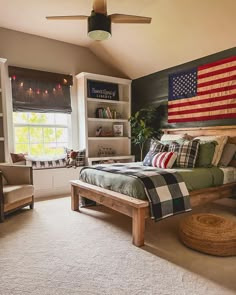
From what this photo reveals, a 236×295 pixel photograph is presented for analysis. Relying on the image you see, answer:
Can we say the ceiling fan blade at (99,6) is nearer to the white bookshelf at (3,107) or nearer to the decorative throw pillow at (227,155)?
the white bookshelf at (3,107)

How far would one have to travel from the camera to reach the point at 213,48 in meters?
3.58

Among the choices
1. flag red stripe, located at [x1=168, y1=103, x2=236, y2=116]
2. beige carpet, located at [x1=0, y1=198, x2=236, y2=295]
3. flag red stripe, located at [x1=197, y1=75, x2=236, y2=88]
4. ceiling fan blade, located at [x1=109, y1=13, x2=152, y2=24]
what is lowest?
beige carpet, located at [x1=0, y1=198, x2=236, y2=295]

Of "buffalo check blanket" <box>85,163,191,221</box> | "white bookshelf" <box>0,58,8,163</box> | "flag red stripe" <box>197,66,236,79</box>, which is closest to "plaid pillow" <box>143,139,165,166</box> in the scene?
"buffalo check blanket" <box>85,163,191,221</box>

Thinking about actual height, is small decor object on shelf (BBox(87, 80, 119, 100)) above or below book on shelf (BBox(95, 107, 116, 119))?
above

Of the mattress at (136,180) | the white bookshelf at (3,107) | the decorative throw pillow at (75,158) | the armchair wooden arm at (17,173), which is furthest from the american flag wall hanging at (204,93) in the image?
the white bookshelf at (3,107)

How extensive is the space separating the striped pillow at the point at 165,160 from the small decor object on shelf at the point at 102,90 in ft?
7.40

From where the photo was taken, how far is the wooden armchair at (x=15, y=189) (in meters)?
2.93

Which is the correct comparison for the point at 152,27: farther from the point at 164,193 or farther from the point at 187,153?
the point at 164,193

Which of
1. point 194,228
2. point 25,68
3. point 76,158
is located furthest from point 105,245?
point 25,68

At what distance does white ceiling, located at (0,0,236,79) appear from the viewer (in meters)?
3.17

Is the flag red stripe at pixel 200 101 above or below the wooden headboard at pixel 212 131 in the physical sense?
above

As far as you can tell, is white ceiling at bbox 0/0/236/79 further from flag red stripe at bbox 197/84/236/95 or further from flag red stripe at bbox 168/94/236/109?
flag red stripe at bbox 168/94/236/109

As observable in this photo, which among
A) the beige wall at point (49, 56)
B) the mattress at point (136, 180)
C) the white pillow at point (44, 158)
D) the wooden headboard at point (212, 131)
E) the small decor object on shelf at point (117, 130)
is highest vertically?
the beige wall at point (49, 56)

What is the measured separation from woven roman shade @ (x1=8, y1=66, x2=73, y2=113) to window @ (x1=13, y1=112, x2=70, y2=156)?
18 cm
